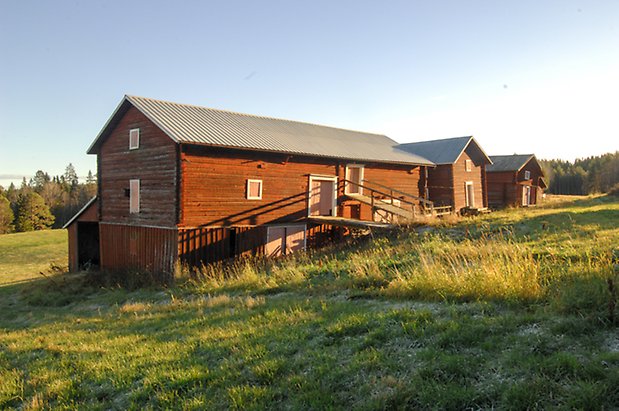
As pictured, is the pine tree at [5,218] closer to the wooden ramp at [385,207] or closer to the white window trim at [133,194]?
the white window trim at [133,194]

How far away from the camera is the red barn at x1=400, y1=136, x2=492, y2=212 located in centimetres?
3066

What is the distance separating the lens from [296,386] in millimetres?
4590

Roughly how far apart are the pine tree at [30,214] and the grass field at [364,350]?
77.9m

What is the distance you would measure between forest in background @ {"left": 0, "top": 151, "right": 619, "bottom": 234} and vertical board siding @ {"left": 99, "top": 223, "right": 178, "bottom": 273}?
49.5 metres

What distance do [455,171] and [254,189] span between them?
58.0 ft

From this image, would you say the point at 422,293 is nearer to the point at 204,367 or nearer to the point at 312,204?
the point at 204,367

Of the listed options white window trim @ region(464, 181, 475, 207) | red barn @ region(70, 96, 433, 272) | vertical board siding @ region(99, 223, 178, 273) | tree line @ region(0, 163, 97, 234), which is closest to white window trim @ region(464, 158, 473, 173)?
white window trim @ region(464, 181, 475, 207)

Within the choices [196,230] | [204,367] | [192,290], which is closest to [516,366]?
[204,367]

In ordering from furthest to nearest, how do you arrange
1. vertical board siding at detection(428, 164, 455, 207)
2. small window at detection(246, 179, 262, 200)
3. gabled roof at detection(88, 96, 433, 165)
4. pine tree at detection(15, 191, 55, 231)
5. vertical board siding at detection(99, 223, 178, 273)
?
pine tree at detection(15, 191, 55, 231), vertical board siding at detection(428, 164, 455, 207), small window at detection(246, 179, 262, 200), gabled roof at detection(88, 96, 433, 165), vertical board siding at detection(99, 223, 178, 273)

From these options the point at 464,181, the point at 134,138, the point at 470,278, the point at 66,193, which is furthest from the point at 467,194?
the point at 66,193

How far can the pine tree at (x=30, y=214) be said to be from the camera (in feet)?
240

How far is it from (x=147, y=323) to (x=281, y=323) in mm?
3825

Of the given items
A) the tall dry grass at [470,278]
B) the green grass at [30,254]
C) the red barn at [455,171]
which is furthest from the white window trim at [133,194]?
the red barn at [455,171]

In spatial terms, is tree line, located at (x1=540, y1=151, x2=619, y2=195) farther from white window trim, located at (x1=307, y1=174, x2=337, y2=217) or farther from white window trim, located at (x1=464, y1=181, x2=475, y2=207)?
white window trim, located at (x1=307, y1=174, x2=337, y2=217)
